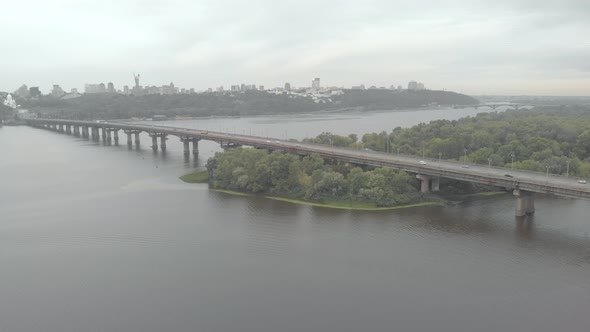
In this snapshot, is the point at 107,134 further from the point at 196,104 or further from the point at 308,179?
the point at 196,104

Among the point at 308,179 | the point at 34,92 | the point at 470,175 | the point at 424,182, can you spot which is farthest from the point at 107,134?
the point at 34,92

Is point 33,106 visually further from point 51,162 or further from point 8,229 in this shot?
point 8,229

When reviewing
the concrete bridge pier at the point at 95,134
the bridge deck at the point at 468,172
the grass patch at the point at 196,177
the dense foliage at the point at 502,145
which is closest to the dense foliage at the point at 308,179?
the bridge deck at the point at 468,172

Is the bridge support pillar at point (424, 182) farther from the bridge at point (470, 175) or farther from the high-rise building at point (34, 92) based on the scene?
the high-rise building at point (34, 92)

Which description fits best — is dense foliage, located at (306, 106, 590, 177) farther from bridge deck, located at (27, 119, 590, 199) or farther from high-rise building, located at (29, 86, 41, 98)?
high-rise building, located at (29, 86, 41, 98)

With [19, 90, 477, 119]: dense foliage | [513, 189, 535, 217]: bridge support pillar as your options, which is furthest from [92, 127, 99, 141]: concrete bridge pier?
[513, 189, 535, 217]: bridge support pillar

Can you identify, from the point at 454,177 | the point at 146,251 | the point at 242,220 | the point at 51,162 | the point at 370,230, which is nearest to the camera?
the point at 146,251

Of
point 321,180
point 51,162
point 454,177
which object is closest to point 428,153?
point 454,177
